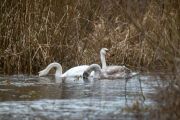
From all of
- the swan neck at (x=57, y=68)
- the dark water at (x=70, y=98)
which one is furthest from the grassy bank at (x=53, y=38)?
the dark water at (x=70, y=98)

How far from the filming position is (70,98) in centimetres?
1021

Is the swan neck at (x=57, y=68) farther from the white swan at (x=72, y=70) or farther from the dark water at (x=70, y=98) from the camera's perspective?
the dark water at (x=70, y=98)

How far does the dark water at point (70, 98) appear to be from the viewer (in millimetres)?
8125

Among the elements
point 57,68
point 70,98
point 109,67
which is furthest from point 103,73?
point 70,98

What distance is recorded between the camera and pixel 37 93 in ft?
36.2

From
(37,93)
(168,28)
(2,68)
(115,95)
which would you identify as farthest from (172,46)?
(2,68)

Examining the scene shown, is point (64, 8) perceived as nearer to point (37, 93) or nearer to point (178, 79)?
point (37, 93)

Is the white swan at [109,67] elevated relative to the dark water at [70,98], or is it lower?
elevated

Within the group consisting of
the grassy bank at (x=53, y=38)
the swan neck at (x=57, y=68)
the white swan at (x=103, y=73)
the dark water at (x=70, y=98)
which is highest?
the grassy bank at (x=53, y=38)

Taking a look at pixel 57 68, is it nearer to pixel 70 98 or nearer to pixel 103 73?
pixel 103 73

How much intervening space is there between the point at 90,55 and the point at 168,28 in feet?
25.7

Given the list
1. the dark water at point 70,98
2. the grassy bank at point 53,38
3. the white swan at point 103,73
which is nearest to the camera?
the dark water at point 70,98

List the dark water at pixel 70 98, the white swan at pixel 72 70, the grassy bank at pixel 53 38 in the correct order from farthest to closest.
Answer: the grassy bank at pixel 53 38 → the white swan at pixel 72 70 → the dark water at pixel 70 98

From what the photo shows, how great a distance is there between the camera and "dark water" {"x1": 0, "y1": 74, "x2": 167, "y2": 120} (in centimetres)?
812
